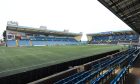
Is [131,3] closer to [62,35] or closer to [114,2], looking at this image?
[114,2]

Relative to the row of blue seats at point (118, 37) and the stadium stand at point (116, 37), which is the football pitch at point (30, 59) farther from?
the row of blue seats at point (118, 37)

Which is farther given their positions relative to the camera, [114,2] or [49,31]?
[49,31]

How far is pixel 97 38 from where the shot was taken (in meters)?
66.5

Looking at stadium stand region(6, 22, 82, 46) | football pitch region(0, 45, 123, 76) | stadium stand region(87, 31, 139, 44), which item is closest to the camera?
football pitch region(0, 45, 123, 76)

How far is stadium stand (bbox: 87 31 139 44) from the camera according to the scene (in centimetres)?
5278

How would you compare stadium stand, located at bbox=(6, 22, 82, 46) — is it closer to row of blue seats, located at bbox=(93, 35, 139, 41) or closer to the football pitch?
row of blue seats, located at bbox=(93, 35, 139, 41)

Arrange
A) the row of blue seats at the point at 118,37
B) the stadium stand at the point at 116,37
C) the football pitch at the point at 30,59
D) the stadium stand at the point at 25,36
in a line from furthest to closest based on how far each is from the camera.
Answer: the row of blue seats at the point at 118,37 < the stadium stand at the point at 116,37 < the stadium stand at the point at 25,36 < the football pitch at the point at 30,59

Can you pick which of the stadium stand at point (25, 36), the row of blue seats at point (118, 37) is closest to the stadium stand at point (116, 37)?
the row of blue seats at point (118, 37)

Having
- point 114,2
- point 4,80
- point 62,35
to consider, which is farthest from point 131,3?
point 62,35

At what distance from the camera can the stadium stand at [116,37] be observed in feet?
173

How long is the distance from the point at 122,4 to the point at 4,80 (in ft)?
23.3

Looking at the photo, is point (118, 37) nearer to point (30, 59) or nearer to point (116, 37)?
point (116, 37)

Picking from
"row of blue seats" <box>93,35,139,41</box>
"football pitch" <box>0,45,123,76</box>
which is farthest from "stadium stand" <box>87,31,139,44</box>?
"football pitch" <box>0,45,123,76</box>

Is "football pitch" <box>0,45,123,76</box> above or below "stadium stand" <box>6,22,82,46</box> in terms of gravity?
below
